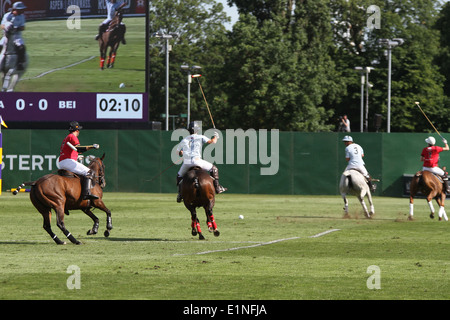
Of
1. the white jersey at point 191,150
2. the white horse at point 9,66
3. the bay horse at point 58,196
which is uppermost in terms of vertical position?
the white horse at point 9,66

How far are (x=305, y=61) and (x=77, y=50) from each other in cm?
3276

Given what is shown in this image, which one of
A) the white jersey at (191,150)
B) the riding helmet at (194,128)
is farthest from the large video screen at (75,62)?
the white jersey at (191,150)

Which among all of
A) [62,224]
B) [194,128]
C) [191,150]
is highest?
[194,128]

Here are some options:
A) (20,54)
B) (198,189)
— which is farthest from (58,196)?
(20,54)

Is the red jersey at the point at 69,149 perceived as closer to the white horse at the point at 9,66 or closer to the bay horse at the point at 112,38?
the bay horse at the point at 112,38

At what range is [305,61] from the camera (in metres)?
68.8

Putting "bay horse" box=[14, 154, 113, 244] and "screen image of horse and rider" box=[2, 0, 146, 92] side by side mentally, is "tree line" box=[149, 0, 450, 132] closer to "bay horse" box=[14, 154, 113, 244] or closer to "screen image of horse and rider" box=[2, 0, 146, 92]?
"screen image of horse and rider" box=[2, 0, 146, 92]

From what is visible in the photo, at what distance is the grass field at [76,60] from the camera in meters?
38.6

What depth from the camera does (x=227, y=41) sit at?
67.2 metres

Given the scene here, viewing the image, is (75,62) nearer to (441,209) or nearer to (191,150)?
(441,209)

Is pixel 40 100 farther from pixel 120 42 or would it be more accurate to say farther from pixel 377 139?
pixel 377 139

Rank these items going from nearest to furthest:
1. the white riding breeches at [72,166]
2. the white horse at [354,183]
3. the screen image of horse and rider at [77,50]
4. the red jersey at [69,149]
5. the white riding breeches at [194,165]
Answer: the red jersey at [69,149] → the white riding breeches at [72,166] → the white riding breeches at [194,165] → the white horse at [354,183] → the screen image of horse and rider at [77,50]

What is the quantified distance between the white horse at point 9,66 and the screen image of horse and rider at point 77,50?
25cm

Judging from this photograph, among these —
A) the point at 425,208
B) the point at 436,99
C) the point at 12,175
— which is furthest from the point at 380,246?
the point at 436,99
